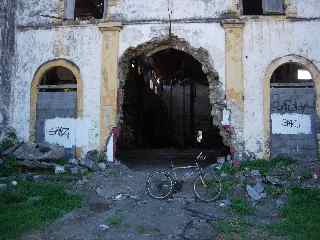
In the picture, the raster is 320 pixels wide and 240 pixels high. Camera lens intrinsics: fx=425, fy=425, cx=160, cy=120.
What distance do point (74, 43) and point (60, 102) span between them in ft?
6.77

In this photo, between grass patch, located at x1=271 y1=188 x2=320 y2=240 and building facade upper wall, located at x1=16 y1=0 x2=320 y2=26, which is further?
building facade upper wall, located at x1=16 y1=0 x2=320 y2=26

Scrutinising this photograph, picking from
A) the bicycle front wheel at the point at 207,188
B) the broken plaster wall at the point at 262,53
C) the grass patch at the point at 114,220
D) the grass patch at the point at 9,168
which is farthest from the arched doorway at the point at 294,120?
the grass patch at the point at 9,168

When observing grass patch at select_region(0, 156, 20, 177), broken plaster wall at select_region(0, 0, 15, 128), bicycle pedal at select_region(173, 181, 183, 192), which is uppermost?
broken plaster wall at select_region(0, 0, 15, 128)

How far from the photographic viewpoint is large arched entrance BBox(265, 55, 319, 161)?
13.4 m

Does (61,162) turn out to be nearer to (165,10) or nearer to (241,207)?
(165,10)

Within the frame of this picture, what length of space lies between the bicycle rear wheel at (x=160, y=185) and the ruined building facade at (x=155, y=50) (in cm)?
297

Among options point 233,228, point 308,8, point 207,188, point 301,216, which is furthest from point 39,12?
point 301,216

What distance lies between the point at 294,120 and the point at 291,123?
0.14m

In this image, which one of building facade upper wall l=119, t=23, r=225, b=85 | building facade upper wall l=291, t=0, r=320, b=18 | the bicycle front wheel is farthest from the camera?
building facade upper wall l=119, t=23, r=225, b=85

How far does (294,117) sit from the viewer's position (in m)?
13.5

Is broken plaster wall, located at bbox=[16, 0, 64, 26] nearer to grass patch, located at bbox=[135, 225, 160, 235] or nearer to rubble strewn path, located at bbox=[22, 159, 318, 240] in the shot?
rubble strewn path, located at bbox=[22, 159, 318, 240]

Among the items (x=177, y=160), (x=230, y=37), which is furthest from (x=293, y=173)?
(x=177, y=160)

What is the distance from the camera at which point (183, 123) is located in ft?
79.3

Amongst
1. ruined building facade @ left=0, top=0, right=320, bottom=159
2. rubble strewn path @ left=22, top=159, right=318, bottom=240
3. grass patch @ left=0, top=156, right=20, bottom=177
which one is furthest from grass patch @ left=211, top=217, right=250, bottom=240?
grass patch @ left=0, top=156, right=20, bottom=177
